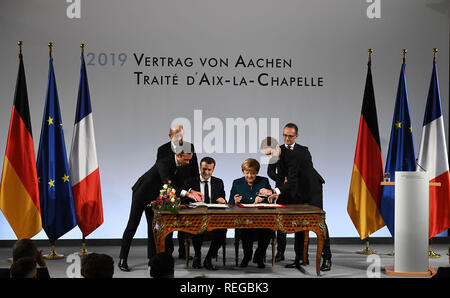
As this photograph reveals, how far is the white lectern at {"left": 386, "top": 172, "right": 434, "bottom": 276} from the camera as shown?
5.59 meters

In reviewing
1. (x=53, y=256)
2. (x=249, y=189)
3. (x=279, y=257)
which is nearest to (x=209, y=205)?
(x=249, y=189)

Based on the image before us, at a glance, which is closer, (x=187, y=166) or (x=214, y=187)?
(x=214, y=187)

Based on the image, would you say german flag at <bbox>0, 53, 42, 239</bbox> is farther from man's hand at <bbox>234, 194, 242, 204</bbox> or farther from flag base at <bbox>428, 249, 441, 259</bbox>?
flag base at <bbox>428, 249, 441, 259</bbox>

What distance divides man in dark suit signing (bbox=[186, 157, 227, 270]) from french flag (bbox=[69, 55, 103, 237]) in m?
1.39

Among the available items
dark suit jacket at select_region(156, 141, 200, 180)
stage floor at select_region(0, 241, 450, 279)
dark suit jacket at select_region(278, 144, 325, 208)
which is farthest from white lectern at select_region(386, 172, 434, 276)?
dark suit jacket at select_region(156, 141, 200, 180)

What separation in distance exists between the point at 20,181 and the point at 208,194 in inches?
90.6

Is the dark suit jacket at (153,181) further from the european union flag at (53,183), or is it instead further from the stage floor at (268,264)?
the european union flag at (53,183)

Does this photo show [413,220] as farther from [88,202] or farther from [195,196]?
[88,202]

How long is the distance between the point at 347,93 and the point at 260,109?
4.30 feet

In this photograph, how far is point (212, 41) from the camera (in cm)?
838

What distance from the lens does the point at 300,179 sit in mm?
6539

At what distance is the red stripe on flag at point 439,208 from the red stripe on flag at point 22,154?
4.96 metres

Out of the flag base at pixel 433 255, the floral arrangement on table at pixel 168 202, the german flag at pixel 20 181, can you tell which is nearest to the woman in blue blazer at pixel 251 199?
the floral arrangement on table at pixel 168 202

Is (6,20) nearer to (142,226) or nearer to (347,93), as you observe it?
(142,226)
